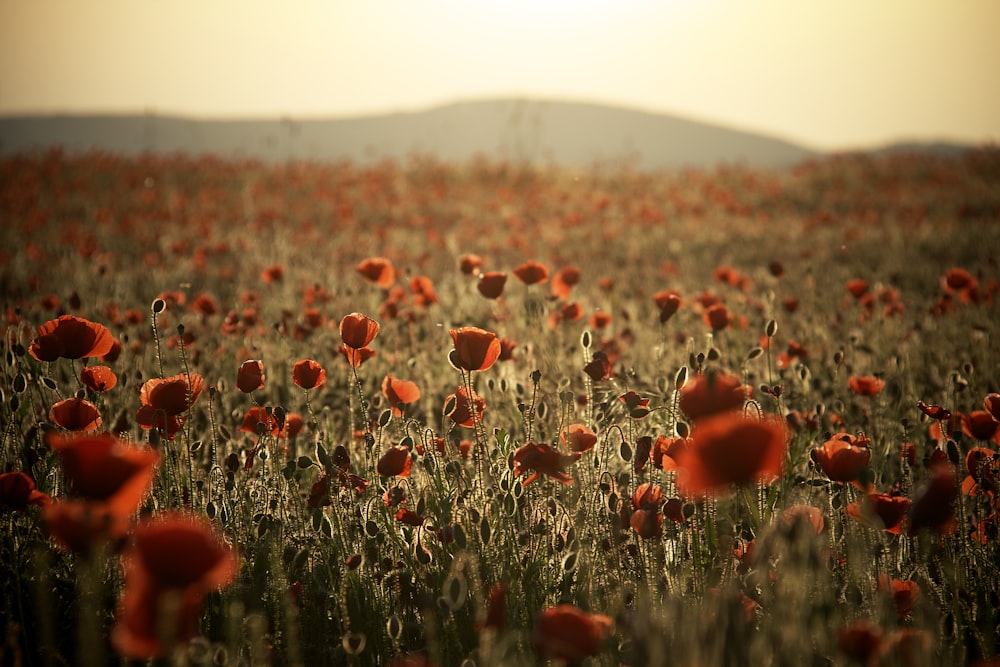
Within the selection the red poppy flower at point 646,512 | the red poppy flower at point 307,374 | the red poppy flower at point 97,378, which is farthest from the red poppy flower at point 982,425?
the red poppy flower at point 97,378

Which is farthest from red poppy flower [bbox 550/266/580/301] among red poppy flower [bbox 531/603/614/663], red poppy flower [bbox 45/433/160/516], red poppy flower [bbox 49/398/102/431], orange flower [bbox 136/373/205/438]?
red poppy flower [bbox 45/433/160/516]

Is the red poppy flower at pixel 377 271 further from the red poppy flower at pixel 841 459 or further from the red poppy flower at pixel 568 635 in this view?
the red poppy flower at pixel 568 635

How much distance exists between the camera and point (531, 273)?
3197 mm

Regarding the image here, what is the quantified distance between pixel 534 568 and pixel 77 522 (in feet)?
3.95

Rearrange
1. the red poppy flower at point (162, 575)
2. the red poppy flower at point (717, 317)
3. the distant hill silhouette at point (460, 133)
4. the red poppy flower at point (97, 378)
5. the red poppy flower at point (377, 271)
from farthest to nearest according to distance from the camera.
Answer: the distant hill silhouette at point (460, 133)
the red poppy flower at point (377, 271)
the red poppy flower at point (717, 317)
the red poppy flower at point (97, 378)
the red poppy flower at point (162, 575)

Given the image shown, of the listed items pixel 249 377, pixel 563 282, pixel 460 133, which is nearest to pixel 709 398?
pixel 249 377

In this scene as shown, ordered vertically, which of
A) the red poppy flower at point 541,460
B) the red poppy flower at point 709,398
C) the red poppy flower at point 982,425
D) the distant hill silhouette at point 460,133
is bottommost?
the red poppy flower at point 541,460

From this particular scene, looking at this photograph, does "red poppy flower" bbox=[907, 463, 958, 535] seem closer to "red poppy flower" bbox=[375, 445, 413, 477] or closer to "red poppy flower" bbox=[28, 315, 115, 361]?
"red poppy flower" bbox=[375, 445, 413, 477]

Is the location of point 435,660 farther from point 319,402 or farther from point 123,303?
point 123,303

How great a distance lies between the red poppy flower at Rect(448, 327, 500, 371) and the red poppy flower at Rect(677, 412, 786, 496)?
83 centimetres

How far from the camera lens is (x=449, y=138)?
3972 cm

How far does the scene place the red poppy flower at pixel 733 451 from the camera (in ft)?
3.38

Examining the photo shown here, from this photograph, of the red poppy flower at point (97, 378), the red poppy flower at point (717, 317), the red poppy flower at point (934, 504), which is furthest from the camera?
the red poppy flower at point (717, 317)

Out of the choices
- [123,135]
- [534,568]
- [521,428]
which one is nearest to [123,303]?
[521,428]
